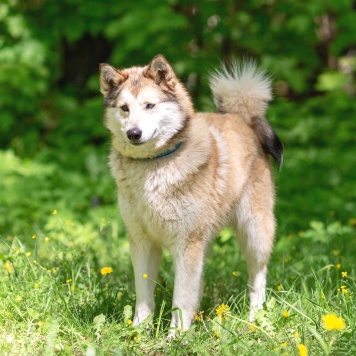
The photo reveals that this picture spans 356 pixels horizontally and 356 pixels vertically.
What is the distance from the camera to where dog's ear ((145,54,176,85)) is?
10.8ft

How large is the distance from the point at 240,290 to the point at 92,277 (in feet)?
3.11

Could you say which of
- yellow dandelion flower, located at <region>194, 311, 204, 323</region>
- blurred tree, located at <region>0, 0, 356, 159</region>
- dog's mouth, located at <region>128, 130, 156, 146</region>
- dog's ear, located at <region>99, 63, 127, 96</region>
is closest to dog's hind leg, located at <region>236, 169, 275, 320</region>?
yellow dandelion flower, located at <region>194, 311, 204, 323</region>

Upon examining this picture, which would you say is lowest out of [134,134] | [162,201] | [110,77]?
[162,201]

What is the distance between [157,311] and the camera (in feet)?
11.9

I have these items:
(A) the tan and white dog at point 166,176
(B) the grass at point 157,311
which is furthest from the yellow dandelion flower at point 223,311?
(A) the tan and white dog at point 166,176

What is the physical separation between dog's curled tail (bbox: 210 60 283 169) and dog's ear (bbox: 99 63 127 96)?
896mm

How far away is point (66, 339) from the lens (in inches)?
119

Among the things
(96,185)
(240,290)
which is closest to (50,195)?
(96,185)

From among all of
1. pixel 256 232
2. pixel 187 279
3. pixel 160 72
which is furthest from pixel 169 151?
pixel 256 232

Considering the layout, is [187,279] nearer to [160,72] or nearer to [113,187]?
[160,72]

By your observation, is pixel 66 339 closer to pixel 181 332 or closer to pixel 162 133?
pixel 181 332

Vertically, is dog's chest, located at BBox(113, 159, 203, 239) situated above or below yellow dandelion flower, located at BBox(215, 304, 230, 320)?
above

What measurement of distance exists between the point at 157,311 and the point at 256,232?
76cm

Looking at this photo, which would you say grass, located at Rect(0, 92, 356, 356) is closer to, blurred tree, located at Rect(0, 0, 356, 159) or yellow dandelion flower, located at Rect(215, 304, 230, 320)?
yellow dandelion flower, located at Rect(215, 304, 230, 320)
